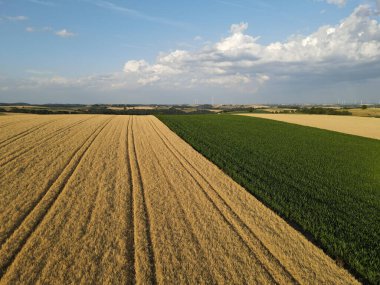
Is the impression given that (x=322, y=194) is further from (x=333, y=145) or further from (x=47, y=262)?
(x=333, y=145)

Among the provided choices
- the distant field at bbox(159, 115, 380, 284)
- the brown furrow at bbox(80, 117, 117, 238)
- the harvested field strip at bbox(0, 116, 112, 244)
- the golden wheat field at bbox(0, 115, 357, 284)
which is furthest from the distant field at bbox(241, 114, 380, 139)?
the harvested field strip at bbox(0, 116, 112, 244)

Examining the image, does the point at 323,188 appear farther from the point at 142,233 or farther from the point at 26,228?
the point at 26,228

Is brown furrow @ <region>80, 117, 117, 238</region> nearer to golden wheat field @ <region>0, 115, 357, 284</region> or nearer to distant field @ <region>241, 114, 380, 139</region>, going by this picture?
golden wheat field @ <region>0, 115, 357, 284</region>

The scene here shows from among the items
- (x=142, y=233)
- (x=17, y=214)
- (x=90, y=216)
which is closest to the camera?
(x=142, y=233)

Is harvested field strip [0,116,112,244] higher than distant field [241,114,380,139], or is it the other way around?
harvested field strip [0,116,112,244]

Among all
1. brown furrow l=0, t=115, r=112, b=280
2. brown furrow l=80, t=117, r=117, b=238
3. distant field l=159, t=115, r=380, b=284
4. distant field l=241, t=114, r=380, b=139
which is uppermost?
brown furrow l=0, t=115, r=112, b=280

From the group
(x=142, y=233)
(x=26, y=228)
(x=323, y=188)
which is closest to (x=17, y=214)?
(x=26, y=228)

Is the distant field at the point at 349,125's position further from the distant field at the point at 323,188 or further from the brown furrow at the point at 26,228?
the brown furrow at the point at 26,228
